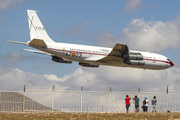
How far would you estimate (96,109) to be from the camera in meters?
22.4

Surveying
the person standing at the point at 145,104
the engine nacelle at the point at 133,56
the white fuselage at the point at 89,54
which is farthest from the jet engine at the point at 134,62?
the person standing at the point at 145,104

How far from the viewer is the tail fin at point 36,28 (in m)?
33.7

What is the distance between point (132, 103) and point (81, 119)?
26.0ft

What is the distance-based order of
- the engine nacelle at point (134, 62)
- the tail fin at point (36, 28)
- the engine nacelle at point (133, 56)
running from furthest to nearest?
the engine nacelle at point (134, 62)
the tail fin at point (36, 28)
the engine nacelle at point (133, 56)

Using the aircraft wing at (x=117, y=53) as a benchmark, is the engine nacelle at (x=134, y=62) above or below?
below

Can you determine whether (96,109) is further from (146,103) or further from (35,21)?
(35,21)

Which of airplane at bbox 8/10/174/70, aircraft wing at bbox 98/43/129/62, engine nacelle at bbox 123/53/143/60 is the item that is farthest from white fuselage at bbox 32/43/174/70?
engine nacelle at bbox 123/53/143/60

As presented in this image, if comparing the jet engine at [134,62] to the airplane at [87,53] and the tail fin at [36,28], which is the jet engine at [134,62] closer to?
the airplane at [87,53]

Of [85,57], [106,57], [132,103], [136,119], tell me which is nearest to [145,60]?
[106,57]

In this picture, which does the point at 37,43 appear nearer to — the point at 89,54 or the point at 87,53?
the point at 87,53

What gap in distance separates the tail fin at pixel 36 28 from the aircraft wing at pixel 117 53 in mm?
7951

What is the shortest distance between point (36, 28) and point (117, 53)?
11.1 meters

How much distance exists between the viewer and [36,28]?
3403 cm

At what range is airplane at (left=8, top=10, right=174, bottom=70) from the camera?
31.8 metres
